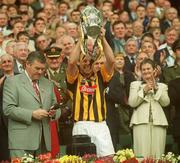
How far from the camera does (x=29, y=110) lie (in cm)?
1059

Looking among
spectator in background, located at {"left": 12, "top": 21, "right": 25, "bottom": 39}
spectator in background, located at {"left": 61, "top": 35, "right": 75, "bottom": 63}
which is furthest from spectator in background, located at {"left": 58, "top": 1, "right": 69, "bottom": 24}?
spectator in background, located at {"left": 61, "top": 35, "right": 75, "bottom": 63}

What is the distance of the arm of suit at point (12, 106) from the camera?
10.5 m

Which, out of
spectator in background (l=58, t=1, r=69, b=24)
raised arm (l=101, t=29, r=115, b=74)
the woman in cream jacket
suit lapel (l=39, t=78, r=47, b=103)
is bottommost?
the woman in cream jacket

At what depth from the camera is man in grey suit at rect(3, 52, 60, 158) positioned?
34.7 feet

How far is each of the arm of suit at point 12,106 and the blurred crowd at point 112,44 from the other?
2.04 feet

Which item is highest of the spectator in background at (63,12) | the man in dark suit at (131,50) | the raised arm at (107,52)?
the spectator in background at (63,12)

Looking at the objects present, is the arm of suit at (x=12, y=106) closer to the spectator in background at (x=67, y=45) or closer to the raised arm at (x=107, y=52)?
the raised arm at (x=107, y=52)

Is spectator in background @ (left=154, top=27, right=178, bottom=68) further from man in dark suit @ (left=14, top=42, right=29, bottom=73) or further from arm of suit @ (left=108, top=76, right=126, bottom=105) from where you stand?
man in dark suit @ (left=14, top=42, right=29, bottom=73)

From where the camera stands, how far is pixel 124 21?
1822 cm

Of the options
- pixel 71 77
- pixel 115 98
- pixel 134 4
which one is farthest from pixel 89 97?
A: pixel 134 4

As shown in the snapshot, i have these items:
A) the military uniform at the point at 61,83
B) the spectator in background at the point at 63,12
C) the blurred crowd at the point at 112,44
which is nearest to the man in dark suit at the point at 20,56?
the blurred crowd at the point at 112,44

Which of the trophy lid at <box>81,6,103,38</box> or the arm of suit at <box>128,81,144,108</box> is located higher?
the trophy lid at <box>81,6,103,38</box>

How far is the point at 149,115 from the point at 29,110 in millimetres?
2735

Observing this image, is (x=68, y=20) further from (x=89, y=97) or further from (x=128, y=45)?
(x=89, y=97)
